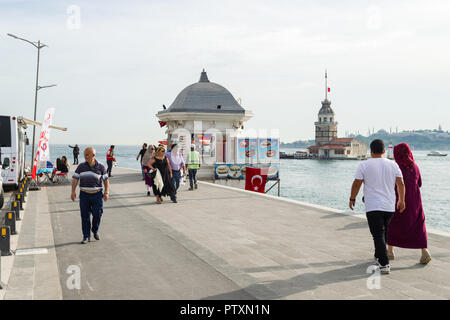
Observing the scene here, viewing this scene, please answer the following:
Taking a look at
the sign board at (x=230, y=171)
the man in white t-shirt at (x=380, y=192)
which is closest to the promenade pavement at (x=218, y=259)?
the man in white t-shirt at (x=380, y=192)

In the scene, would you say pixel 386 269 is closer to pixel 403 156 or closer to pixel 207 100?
pixel 403 156

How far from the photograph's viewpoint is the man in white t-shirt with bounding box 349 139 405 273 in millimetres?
5598

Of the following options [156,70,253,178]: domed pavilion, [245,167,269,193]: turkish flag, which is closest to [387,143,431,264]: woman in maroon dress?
[245,167,269,193]: turkish flag

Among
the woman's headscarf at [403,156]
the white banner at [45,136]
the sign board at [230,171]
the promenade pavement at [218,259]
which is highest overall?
the white banner at [45,136]

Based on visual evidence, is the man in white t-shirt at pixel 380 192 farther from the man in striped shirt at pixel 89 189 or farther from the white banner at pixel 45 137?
the white banner at pixel 45 137

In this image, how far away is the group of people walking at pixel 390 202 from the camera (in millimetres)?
5613

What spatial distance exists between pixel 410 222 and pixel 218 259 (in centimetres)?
266

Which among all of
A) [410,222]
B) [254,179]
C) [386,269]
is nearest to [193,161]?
[254,179]

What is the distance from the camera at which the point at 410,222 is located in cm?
590

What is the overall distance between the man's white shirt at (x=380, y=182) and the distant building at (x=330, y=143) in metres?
157

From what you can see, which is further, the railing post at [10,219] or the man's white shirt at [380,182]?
the railing post at [10,219]

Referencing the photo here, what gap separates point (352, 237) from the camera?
7.61 meters
